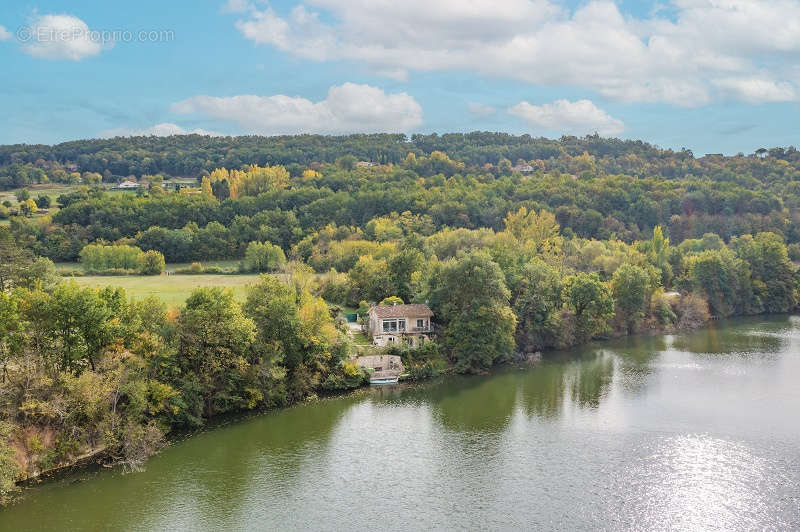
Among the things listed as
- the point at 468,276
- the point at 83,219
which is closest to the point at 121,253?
the point at 83,219

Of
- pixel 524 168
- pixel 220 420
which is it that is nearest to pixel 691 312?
pixel 220 420

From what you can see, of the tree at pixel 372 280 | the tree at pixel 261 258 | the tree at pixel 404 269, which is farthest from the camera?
the tree at pixel 261 258

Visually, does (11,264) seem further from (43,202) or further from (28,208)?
(43,202)

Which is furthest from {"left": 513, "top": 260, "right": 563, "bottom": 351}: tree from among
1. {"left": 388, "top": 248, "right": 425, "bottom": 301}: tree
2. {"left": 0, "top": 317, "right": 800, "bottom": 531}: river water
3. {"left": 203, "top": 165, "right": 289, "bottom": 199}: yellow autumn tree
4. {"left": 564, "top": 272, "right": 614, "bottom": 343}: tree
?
{"left": 203, "top": 165, "right": 289, "bottom": 199}: yellow autumn tree

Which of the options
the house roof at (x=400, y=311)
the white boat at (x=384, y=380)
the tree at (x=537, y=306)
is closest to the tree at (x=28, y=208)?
the house roof at (x=400, y=311)

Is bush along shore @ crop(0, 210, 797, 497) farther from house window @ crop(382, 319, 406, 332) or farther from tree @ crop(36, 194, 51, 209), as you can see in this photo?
tree @ crop(36, 194, 51, 209)

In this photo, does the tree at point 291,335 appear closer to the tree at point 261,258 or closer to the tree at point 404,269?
the tree at point 404,269
